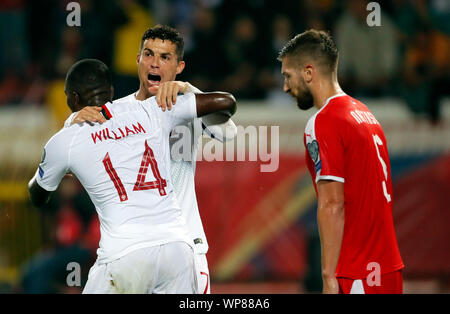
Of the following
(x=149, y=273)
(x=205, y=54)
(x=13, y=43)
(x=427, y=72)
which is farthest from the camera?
(x=13, y=43)

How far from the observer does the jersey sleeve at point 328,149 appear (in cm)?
459

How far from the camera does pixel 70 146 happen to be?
15.0ft

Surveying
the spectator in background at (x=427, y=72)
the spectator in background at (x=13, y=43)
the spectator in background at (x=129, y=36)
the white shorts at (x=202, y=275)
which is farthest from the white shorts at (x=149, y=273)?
the spectator in background at (x=13, y=43)

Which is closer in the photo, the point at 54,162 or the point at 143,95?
the point at 54,162

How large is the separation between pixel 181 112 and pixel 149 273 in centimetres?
104

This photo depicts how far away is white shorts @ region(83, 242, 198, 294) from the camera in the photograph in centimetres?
438

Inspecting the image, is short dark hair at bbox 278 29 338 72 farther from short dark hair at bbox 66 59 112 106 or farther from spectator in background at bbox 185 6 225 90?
spectator in background at bbox 185 6 225 90

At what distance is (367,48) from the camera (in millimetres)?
11242

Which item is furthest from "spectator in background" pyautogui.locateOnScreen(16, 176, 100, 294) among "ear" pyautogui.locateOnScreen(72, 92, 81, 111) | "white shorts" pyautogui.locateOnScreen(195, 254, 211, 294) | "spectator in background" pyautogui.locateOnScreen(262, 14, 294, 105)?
"ear" pyautogui.locateOnScreen(72, 92, 81, 111)

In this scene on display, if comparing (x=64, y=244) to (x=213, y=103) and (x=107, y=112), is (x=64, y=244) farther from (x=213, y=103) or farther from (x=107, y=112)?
(x=213, y=103)

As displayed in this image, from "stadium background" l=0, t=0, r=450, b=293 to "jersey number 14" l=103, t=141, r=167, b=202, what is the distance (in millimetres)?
5292

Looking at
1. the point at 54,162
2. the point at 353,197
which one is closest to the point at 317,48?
the point at 353,197
